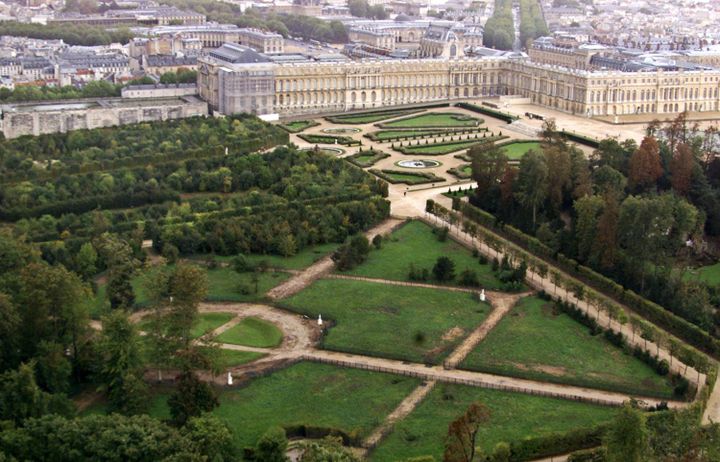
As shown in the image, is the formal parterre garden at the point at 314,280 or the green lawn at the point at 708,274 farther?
the green lawn at the point at 708,274

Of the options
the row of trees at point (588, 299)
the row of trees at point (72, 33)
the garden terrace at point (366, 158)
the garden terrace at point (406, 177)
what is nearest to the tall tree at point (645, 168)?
the row of trees at point (588, 299)

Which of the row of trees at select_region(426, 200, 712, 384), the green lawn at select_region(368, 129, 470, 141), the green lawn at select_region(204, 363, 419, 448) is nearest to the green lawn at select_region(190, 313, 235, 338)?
the green lawn at select_region(204, 363, 419, 448)

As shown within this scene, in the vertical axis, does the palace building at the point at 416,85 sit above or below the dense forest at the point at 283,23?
below

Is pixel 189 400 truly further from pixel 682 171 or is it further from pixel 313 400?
pixel 682 171

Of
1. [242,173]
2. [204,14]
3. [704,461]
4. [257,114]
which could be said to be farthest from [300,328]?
[204,14]

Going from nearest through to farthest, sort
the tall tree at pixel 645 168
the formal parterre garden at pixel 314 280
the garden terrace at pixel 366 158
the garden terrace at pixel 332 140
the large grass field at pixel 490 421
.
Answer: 1. the large grass field at pixel 490 421
2. the formal parterre garden at pixel 314 280
3. the tall tree at pixel 645 168
4. the garden terrace at pixel 366 158
5. the garden terrace at pixel 332 140

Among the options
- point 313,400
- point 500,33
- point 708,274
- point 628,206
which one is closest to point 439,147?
point 708,274

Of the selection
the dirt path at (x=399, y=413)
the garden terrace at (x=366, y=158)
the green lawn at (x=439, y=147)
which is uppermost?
the green lawn at (x=439, y=147)

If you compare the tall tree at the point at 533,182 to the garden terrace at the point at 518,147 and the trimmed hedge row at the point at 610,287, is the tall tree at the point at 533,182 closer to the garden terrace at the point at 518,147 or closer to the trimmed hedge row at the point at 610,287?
the trimmed hedge row at the point at 610,287
